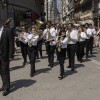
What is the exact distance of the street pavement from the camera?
30.8ft

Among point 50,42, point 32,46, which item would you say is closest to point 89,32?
point 50,42

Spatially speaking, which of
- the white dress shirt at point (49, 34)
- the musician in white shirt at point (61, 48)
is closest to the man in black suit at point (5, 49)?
the musician in white shirt at point (61, 48)

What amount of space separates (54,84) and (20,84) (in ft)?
3.26

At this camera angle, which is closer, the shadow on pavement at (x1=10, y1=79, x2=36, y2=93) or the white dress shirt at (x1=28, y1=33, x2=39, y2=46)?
the shadow on pavement at (x1=10, y1=79, x2=36, y2=93)

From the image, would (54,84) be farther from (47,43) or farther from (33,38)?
(47,43)

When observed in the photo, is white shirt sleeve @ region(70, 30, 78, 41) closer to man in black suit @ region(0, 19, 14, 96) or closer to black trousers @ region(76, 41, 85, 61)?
black trousers @ region(76, 41, 85, 61)

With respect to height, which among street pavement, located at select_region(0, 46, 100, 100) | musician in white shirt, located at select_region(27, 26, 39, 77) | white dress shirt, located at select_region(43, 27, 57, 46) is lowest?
street pavement, located at select_region(0, 46, 100, 100)

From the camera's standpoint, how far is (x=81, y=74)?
12.9 metres

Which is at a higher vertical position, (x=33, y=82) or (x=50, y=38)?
(x=50, y=38)

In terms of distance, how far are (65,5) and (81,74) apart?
103 m

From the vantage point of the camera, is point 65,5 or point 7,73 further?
point 65,5

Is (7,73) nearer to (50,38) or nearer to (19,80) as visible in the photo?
(19,80)

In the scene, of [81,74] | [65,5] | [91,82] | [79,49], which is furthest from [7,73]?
[65,5]

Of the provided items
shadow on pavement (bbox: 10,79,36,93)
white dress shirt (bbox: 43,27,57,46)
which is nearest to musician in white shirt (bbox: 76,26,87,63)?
white dress shirt (bbox: 43,27,57,46)
